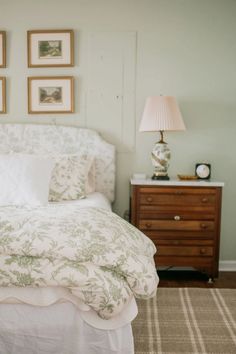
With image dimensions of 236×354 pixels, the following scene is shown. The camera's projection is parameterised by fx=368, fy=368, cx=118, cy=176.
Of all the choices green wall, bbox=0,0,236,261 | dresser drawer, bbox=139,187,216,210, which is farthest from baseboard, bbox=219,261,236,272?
dresser drawer, bbox=139,187,216,210

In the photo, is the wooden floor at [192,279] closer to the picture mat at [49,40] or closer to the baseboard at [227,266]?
the baseboard at [227,266]

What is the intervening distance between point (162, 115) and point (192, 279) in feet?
4.56

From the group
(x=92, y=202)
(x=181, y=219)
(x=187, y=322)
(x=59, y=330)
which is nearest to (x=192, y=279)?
(x=181, y=219)

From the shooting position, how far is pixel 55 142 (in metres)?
3.23

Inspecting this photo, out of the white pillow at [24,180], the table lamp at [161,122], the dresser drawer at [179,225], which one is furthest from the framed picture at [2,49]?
the dresser drawer at [179,225]

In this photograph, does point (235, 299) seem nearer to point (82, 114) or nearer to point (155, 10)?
point (82, 114)

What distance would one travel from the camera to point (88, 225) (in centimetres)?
167

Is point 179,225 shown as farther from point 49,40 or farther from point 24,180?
point 49,40

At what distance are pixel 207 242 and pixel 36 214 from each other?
5.36 feet

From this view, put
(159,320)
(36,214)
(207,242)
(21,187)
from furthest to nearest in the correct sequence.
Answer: (207,242), (21,187), (159,320), (36,214)

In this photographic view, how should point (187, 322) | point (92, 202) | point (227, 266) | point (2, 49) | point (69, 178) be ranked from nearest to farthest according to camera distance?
point (187, 322)
point (92, 202)
point (69, 178)
point (2, 49)
point (227, 266)

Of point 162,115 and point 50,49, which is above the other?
point 50,49

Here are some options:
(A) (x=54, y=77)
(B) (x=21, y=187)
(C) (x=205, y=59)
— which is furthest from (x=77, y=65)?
(B) (x=21, y=187)

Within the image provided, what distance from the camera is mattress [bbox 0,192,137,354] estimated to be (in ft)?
4.90
